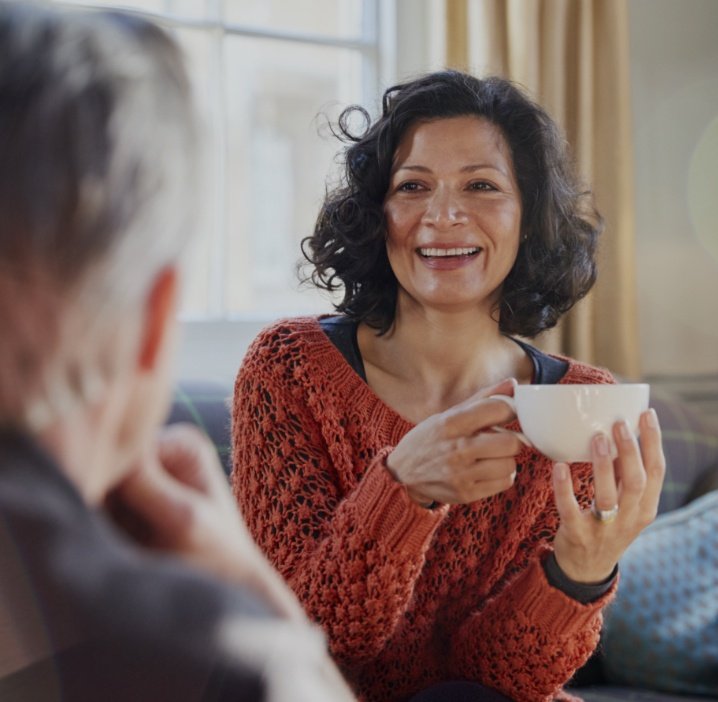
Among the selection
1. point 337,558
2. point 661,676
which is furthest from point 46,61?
point 661,676

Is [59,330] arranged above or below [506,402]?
above

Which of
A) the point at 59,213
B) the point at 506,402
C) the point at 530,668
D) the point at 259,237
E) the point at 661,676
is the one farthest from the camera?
the point at 259,237

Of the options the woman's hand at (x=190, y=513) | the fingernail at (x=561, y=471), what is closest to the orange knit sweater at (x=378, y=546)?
the fingernail at (x=561, y=471)

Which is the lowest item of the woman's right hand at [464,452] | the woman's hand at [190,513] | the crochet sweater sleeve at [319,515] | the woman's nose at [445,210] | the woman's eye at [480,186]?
the crochet sweater sleeve at [319,515]

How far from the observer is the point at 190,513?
1.12ft

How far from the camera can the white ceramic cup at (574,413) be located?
0.74m

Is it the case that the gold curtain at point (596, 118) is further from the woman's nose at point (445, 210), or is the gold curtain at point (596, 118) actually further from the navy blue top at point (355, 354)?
the woman's nose at point (445, 210)

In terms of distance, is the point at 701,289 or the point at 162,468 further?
the point at 701,289

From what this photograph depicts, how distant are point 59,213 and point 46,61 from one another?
47 millimetres

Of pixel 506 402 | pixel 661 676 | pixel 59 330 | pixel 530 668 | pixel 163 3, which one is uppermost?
pixel 163 3

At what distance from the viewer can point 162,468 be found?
345 millimetres

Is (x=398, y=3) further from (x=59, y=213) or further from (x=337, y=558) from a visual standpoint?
(x=59, y=213)

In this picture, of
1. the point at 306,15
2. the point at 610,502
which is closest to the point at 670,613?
the point at 610,502

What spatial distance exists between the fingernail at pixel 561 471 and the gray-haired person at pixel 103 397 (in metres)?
0.56
